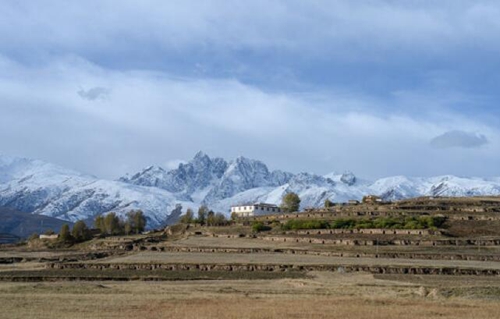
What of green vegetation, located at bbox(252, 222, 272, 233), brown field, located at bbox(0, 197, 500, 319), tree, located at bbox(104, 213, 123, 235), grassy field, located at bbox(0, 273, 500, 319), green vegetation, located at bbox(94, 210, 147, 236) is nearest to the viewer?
grassy field, located at bbox(0, 273, 500, 319)

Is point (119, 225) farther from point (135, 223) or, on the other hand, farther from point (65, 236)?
point (65, 236)

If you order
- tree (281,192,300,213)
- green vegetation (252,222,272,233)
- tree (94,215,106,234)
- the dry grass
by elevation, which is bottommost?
the dry grass

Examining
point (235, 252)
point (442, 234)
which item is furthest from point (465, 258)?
point (235, 252)

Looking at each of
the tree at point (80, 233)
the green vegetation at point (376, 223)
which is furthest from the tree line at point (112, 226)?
the green vegetation at point (376, 223)

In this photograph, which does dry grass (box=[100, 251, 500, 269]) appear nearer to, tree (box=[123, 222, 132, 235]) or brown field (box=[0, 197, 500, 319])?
brown field (box=[0, 197, 500, 319])

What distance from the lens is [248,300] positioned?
4159cm

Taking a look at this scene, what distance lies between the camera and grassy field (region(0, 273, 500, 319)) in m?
35.1

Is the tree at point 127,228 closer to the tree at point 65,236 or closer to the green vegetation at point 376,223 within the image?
the tree at point 65,236

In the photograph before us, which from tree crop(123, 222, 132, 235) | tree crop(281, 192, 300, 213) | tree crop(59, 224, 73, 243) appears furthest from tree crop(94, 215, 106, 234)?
tree crop(281, 192, 300, 213)

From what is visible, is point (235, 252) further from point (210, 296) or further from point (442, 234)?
point (210, 296)

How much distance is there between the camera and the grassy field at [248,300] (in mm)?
35094

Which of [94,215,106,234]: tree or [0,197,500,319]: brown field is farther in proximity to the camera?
[94,215,106,234]: tree

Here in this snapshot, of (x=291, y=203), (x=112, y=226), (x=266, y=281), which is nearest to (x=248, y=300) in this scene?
(x=266, y=281)

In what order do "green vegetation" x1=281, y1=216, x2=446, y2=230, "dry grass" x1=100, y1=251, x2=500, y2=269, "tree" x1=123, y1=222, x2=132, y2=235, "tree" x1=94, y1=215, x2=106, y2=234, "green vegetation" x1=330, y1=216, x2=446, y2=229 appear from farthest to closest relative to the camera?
1. "tree" x1=123, y1=222, x2=132, y2=235
2. "tree" x1=94, y1=215, x2=106, y2=234
3. "green vegetation" x1=281, y1=216, x2=446, y2=230
4. "green vegetation" x1=330, y1=216, x2=446, y2=229
5. "dry grass" x1=100, y1=251, x2=500, y2=269
